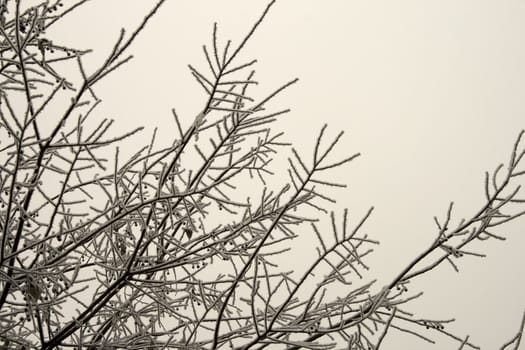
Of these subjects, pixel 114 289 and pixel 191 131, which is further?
pixel 114 289

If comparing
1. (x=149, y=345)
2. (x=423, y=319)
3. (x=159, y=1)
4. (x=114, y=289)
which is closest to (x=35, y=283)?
(x=114, y=289)

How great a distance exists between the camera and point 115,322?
2871 mm

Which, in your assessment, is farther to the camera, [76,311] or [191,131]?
[76,311]

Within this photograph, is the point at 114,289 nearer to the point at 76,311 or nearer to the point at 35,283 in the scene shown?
the point at 35,283

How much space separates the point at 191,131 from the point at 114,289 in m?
0.92

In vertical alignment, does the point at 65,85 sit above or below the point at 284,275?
above

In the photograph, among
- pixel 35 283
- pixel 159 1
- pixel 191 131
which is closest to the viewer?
pixel 159 1

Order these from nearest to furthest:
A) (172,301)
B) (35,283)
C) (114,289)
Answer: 1. (35,283)
2. (114,289)
3. (172,301)

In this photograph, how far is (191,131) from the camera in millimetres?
2141

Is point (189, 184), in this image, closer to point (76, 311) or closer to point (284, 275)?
point (284, 275)

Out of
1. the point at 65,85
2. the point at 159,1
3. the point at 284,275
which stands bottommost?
the point at 284,275

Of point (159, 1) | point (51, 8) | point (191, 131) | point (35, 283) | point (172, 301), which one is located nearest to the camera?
point (159, 1)

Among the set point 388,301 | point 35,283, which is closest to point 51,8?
point 35,283

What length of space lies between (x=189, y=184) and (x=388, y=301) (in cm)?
119
